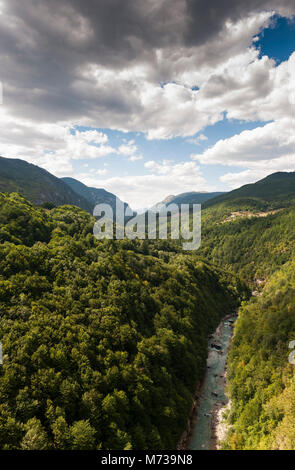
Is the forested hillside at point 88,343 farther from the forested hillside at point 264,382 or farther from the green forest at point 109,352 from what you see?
the forested hillside at point 264,382

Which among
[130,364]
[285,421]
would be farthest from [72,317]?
[285,421]

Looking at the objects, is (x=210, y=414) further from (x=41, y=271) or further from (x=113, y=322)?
(x=41, y=271)

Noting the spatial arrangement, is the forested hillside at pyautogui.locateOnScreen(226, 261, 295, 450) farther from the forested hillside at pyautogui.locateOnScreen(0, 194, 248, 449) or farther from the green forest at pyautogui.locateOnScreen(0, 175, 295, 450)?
the forested hillside at pyautogui.locateOnScreen(0, 194, 248, 449)

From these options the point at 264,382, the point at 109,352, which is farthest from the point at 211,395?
the point at 109,352

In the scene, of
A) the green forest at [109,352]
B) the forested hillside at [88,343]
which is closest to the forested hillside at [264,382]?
the green forest at [109,352]

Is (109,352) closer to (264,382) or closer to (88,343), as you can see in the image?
(88,343)
